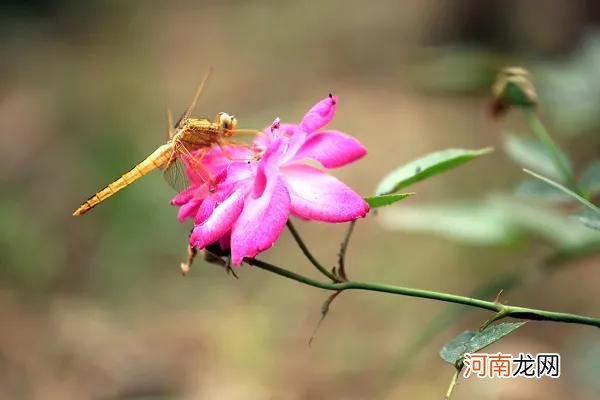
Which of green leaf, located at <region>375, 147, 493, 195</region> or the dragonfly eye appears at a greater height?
the dragonfly eye

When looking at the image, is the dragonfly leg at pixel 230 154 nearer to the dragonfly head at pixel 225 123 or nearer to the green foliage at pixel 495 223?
the dragonfly head at pixel 225 123

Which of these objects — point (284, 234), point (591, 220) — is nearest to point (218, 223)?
point (591, 220)

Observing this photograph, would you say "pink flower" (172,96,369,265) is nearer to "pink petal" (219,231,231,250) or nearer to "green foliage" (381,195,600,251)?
"pink petal" (219,231,231,250)

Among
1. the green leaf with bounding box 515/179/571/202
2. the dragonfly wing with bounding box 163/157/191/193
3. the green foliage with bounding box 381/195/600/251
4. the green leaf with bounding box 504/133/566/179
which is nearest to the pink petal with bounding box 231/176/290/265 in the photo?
the dragonfly wing with bounding box 163/157/191/193

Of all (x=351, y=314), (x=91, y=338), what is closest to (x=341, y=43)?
(x=351, y=314)

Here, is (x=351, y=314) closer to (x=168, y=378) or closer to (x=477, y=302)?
(x=168, y=378)
